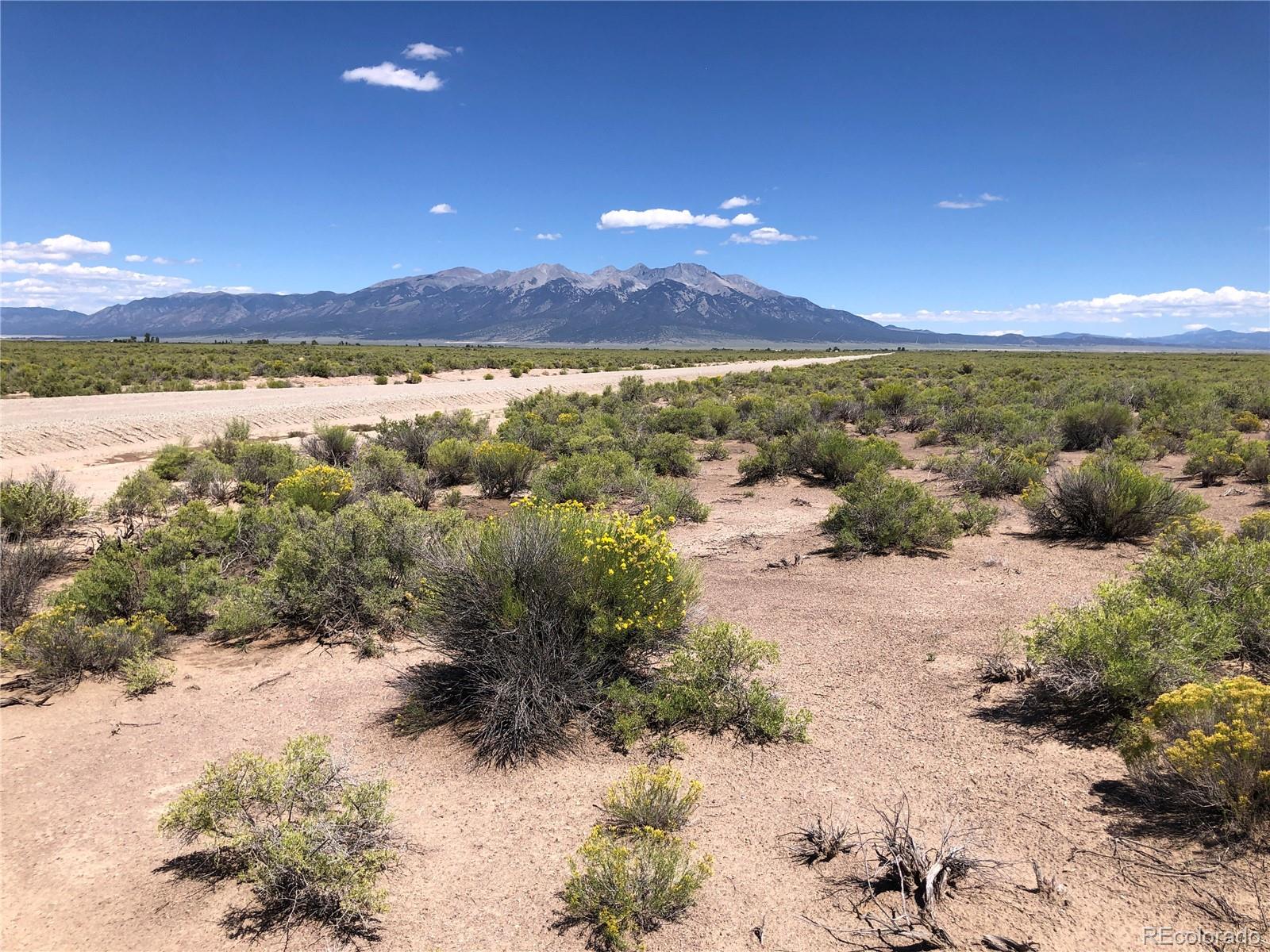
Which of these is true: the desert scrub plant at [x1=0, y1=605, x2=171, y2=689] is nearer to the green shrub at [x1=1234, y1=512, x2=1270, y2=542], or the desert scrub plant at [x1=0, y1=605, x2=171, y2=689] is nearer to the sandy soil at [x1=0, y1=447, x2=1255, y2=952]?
the sandy soil at [x1=0, y1=447, x2=1255, y2=952]

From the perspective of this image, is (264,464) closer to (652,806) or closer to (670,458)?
(670,458)

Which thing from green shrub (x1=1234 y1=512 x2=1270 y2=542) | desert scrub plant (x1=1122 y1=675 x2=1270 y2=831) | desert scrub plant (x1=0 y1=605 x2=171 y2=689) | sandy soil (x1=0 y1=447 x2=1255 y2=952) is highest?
green shrub (x1=1234 y1=512 x2=1270 y2=542)

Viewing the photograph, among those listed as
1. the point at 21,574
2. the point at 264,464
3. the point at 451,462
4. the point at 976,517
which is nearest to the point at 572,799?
the point at 21,574

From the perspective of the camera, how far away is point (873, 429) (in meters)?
20.7

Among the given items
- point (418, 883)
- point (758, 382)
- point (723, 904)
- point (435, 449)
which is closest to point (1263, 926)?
point (723, 904)

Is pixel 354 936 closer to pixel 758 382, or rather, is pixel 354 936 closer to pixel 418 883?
pixel 418 883

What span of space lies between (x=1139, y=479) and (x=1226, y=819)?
6.89m

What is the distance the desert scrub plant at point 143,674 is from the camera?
5.41m

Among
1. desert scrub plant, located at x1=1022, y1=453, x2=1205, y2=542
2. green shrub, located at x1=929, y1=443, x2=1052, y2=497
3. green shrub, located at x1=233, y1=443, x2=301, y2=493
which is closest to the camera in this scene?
desert scrub plant, located at x1=1022, y1=453, x2=1205, y2=542

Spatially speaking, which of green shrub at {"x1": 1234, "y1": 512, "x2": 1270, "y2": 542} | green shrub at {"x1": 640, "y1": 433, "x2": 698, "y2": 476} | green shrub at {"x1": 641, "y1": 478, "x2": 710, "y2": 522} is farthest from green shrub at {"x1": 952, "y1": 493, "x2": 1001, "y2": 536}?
green shrub at {"x1": 640, "y1": 433, "x2": 698, "y2": 476}

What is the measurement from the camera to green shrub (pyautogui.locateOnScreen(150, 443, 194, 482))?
12047 millimetres

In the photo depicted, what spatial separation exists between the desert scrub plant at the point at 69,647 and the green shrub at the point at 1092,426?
19104mm

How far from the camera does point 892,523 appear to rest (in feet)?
29.8

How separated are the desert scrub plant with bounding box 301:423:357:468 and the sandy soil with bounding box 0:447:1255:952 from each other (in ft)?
26.6
